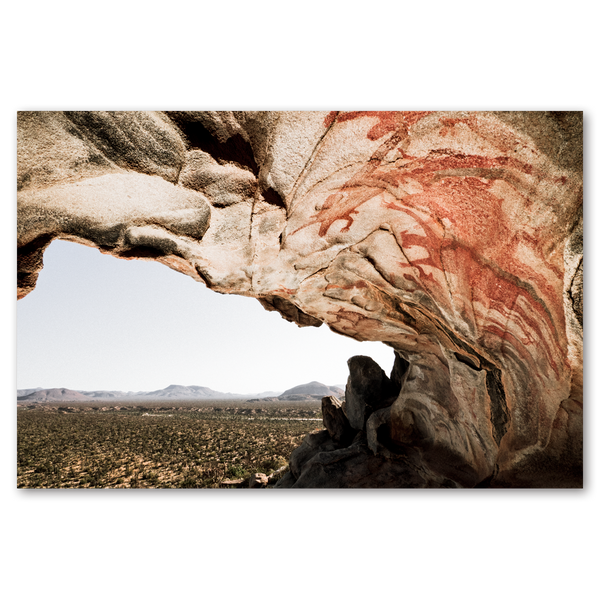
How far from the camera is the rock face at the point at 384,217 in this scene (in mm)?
3164

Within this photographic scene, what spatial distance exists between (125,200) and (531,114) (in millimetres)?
4188

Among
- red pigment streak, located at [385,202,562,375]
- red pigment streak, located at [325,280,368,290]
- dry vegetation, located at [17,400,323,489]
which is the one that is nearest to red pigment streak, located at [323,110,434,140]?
red pigment streak, located at [385,202,562,375]

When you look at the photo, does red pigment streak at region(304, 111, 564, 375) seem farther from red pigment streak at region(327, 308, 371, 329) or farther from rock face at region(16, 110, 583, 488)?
red pigment streak at region(327, 308, 371, 329)

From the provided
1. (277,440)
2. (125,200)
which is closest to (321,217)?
(125,200)

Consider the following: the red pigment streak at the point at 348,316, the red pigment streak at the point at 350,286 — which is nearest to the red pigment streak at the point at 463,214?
the red pigment streak at the point at 350,286

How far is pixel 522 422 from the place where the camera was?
16.2 feet

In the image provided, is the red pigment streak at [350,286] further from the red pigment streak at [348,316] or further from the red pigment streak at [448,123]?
the red pigment streak at [448,123]

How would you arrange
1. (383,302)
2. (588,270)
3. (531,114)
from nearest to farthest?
(531,114) → (588,270) → (383,302)

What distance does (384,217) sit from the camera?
4.45m

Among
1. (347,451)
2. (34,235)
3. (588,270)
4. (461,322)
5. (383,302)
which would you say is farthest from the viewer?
(347,451)

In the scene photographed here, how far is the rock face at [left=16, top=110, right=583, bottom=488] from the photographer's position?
316 centimetres
